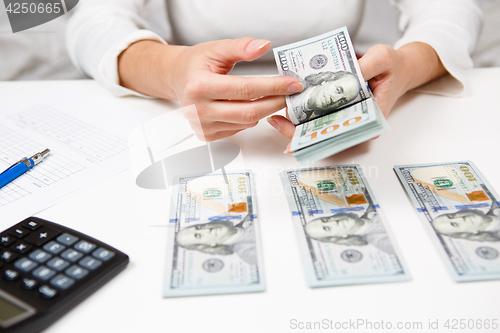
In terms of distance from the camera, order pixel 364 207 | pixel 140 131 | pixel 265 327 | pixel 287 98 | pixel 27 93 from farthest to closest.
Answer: pixel 27 93 → pixel 140 131 → pixel 287 98 → pixel 364 207 → pixel 265 327

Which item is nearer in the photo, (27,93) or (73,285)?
(73,285)

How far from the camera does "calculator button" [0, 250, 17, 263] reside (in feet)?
1.59

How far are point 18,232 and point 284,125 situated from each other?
1.61 ft

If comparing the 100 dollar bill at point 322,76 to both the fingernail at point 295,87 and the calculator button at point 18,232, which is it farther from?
the calculator button at point 18,232

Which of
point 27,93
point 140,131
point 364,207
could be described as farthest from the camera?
point 27,93

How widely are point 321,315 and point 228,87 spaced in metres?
0.41

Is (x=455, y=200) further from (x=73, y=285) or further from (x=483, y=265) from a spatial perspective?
(x=73, y=285)

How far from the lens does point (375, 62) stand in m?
0.70

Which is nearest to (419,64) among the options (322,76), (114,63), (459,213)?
(322,76)

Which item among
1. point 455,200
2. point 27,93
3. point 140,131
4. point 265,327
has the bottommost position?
point 265,327

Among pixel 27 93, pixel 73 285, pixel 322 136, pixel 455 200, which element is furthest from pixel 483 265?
pixel 27 93

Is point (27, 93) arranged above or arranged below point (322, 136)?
above

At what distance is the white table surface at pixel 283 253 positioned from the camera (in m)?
0.44

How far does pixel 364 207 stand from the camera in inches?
23.0
